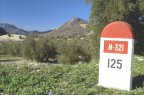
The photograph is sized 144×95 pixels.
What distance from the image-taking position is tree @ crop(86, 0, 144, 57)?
25500 mm

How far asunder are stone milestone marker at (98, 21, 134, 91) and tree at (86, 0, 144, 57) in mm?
16901

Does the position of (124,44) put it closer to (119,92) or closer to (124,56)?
(124,56)

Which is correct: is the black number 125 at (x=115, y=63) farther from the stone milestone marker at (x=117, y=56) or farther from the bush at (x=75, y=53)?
the bush at (x=75, y=53)

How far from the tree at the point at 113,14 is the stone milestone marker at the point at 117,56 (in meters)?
16.9

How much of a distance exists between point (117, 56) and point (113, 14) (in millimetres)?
17970

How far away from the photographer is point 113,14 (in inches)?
1014

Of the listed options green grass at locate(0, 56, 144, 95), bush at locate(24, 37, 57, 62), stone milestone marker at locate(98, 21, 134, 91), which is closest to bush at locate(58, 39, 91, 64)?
bush at locate(24, 37, 57, 62)

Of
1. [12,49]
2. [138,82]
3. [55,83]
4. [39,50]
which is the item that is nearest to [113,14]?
[138,82]

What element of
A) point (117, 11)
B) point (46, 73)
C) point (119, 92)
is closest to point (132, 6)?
point (117, 11)

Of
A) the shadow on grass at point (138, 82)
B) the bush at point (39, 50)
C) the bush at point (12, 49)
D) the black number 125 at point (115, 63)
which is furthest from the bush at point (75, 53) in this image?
the black number 125 at point (115, 63)

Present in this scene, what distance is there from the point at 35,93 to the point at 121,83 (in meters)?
2.44

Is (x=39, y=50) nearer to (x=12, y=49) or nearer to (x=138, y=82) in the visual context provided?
(x=12, y=49)

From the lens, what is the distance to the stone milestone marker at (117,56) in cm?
806

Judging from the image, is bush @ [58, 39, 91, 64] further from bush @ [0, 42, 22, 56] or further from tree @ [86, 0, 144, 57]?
bush @ [0, 42, 22, 56]
